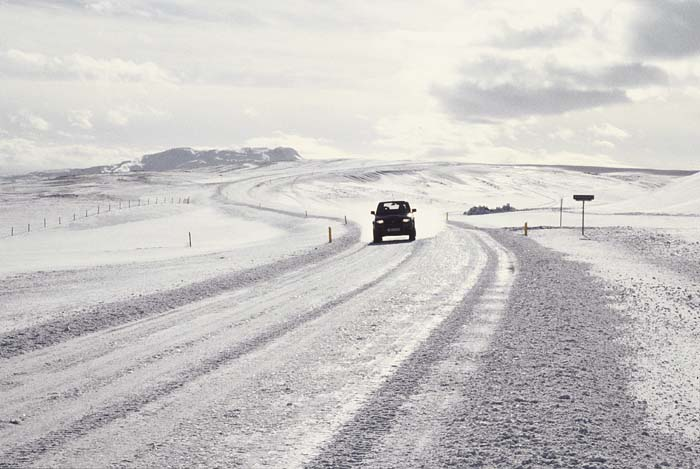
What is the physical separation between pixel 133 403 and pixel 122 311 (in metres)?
6.16

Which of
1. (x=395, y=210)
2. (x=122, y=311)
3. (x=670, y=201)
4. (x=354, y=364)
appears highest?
(x=395, y=210)

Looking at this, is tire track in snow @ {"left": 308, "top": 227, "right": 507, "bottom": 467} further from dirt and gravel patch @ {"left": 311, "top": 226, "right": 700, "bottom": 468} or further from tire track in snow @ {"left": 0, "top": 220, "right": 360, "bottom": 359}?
tire track in snow @ {"left": 0, "top": 220, "right": 360, "bottom": 359}

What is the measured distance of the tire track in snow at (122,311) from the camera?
9.26 m

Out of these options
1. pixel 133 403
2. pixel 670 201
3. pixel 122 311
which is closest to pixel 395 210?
pixel 122 311

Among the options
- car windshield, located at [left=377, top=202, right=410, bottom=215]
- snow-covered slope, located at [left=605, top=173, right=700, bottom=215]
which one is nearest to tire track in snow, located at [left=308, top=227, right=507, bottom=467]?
car windshield, located at [left=377, top=202, right=410, bottom=215]

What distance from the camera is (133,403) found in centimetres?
608

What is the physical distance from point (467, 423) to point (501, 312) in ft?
19.9

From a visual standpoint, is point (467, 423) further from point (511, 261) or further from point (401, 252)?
point (401, 252)

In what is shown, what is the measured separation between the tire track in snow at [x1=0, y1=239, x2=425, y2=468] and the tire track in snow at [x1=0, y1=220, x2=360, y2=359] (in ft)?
9.45

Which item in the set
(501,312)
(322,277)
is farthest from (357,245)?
(501,312)

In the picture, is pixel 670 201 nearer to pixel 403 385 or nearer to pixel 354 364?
pixel 354 364

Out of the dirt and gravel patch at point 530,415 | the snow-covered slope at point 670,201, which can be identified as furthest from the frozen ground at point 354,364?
the snow-covered slope at point 670,201

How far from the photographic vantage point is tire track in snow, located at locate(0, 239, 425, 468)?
487 centimetres

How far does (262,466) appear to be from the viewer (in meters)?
4.55
